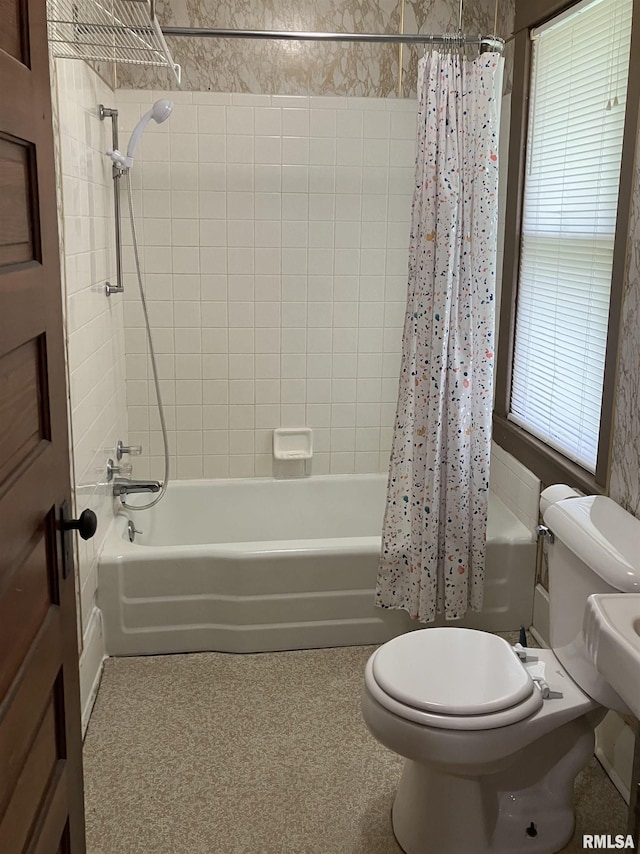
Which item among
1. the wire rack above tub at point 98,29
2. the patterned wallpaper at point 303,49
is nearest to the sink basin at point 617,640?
the wire rack above tub at point 98,29

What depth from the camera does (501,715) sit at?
181 centimetres

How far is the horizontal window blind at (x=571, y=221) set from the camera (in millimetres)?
2424

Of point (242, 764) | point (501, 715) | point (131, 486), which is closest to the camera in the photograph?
point (501, 715)

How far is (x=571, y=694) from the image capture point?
76.0 inches

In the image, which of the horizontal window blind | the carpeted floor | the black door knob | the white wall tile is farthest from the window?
the black door knob

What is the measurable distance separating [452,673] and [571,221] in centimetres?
154

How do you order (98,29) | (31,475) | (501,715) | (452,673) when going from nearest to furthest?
(31,475)
(501,715)
(452,673)
(98,29)

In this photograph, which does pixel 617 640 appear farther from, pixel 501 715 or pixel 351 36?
pixel 351 36

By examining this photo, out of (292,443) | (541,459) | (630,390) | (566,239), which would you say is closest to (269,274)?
(292,443)

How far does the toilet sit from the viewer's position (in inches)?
71.6

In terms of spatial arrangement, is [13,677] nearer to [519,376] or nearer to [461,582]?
[461,582]

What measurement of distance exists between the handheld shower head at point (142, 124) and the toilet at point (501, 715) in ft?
5.98

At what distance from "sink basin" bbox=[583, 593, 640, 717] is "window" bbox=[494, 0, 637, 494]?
0.93 metres

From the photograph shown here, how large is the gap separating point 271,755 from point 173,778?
0.94ft
